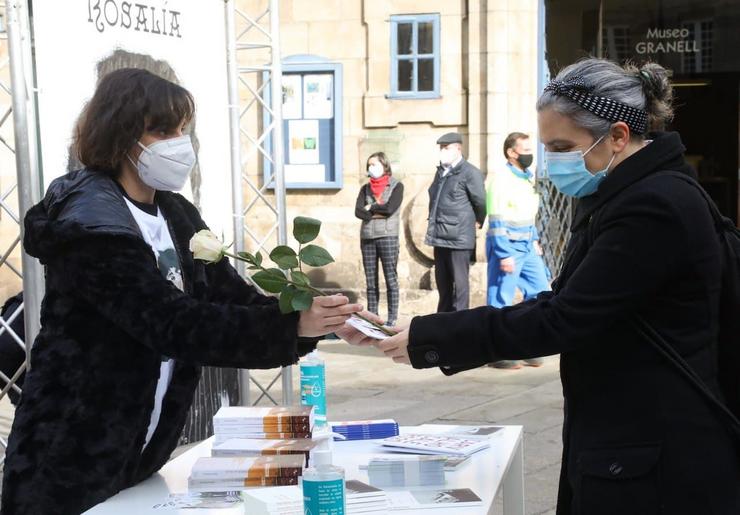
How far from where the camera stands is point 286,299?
8.96ft

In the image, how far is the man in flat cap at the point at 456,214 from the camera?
29.8 ft

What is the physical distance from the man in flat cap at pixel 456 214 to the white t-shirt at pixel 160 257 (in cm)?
621

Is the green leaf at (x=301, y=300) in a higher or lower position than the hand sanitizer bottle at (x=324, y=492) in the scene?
higher

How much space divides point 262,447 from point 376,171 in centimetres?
765

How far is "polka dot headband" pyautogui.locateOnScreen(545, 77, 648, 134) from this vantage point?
248 centimetres

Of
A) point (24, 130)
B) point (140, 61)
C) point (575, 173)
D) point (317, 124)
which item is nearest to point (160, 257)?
point (575, 173)

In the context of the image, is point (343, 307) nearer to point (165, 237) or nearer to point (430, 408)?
point (165, 237)

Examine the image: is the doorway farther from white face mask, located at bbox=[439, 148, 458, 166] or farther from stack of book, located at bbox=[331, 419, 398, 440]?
stack of book, located at bbox=[331, 419, 398, 440]

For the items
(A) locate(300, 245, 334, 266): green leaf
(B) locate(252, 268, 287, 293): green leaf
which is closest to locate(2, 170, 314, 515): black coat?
(B) locate(252, 268, 287, 293): green leaf

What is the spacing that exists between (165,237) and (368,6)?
28.8 ft

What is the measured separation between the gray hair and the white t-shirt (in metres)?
1.08

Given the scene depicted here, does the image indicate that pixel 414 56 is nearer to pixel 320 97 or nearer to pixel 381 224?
pixel 320 97

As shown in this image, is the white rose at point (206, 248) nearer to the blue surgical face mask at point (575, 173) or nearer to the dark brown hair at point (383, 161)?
the blue surgical face mask at point (575, 173)

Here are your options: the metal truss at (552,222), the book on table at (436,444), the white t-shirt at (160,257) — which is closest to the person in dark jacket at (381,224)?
the metal truss at (552,222)
